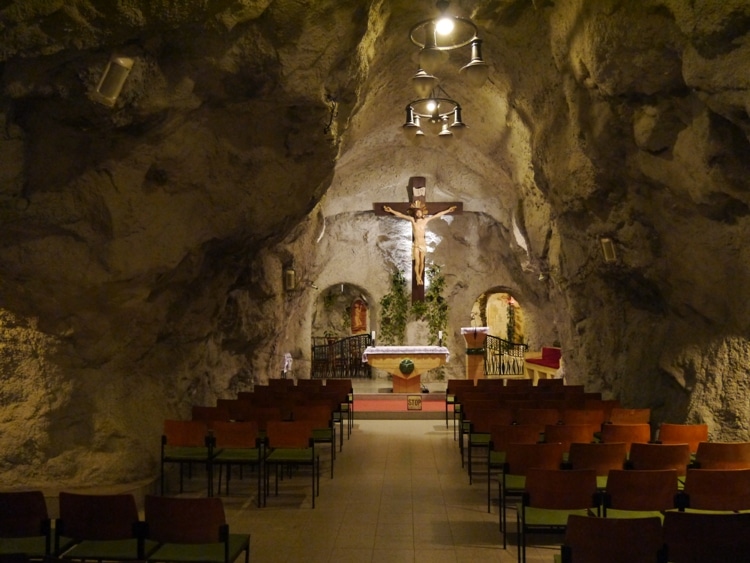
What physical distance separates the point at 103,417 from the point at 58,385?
22.5 inches

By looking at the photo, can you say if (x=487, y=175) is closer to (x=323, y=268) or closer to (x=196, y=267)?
(x=323, y=268)

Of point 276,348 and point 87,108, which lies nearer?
point 87,108

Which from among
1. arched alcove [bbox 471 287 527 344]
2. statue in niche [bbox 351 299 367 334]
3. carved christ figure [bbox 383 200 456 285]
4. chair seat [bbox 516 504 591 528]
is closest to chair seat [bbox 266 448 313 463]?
chair seat [bbox 516 504 591 528]

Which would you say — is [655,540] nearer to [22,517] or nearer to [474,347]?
[22,517]

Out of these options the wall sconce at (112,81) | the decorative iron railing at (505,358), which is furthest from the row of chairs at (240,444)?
the decorative iron railing at (505,358)

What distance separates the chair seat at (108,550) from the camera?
3773mm

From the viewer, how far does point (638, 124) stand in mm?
7531

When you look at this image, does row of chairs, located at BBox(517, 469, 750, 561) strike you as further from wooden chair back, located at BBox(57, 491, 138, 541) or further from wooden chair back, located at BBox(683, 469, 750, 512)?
wooden chair back, located at BBox(57, 491, 138, 541)

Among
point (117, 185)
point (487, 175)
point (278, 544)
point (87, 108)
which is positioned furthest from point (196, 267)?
point (487, 175)

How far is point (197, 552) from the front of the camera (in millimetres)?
3848

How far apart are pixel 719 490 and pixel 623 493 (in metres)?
0.66

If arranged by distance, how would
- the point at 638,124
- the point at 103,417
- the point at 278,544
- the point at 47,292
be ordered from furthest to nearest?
the point at 638,124, the point at 103,417, the point at 47,292, the point at 278,544

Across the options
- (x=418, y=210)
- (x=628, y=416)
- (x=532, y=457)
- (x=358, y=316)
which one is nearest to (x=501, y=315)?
(x=358, y=316)

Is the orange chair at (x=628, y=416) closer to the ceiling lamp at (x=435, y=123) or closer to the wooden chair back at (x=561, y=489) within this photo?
the wooden chair back at (x=561, y=489)
